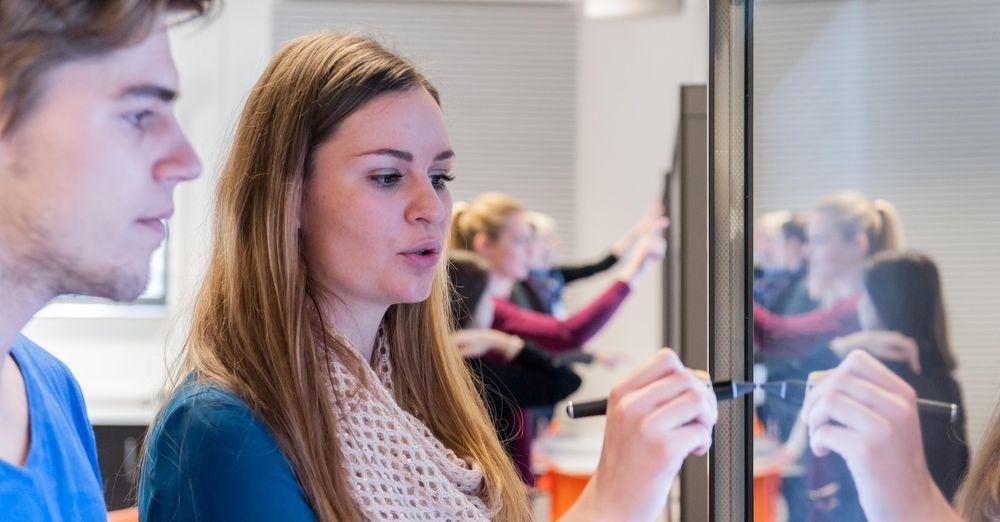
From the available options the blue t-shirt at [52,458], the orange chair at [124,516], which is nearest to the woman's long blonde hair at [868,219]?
the blue t-shirt at [52,458]

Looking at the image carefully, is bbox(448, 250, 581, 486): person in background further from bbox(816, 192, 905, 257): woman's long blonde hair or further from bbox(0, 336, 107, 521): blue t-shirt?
bbox(816, 192, 905, 257): woman's long blonde hair

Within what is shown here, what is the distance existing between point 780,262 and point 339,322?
0.42 m

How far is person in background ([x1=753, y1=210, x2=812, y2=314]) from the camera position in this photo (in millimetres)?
942

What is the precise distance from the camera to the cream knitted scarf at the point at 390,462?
1.00 meters

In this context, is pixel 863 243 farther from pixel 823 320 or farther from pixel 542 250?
pixel 542 250

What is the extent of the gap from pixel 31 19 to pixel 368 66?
0.42 m

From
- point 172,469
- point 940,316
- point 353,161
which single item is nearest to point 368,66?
point 353,161

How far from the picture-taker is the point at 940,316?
0.63m

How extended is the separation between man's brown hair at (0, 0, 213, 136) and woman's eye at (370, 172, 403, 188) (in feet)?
1.16

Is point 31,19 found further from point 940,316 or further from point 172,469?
point 940,316

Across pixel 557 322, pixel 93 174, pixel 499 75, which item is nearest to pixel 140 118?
pixel 93 174

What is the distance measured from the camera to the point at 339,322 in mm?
1073

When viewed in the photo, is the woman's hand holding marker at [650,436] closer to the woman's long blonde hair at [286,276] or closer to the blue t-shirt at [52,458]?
the woman's long blonde hair at [286,276]

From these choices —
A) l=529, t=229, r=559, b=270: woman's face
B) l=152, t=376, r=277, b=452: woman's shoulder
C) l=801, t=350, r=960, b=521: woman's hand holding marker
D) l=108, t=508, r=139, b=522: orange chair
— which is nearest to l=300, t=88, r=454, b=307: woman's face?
l=152, t=376, r=277, b=452: woman's shoulder
